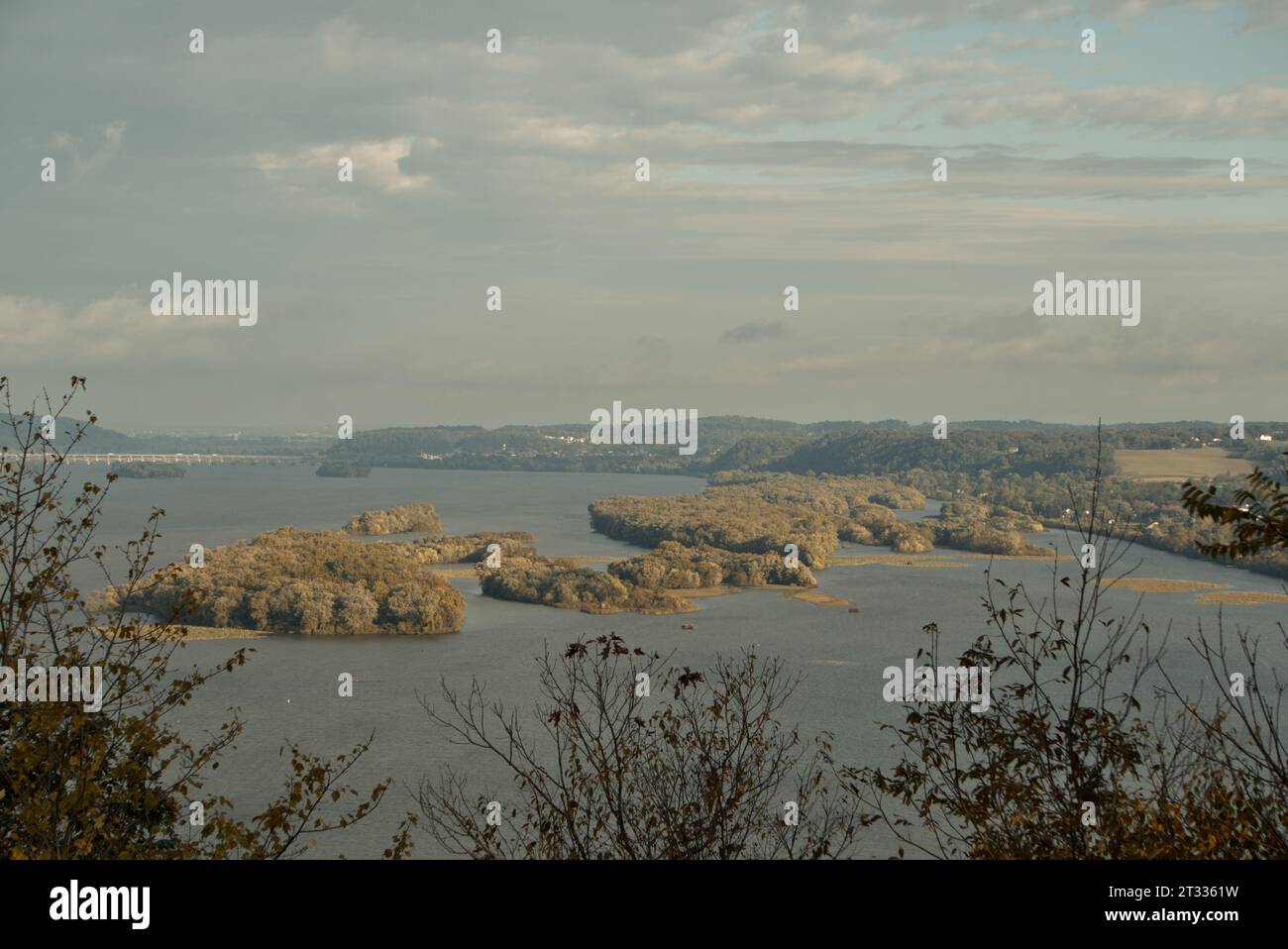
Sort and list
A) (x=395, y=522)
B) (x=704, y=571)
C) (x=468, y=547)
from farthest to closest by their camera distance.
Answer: (x=395, y=522) < (x=468, y=547) < (x=704, y=571)

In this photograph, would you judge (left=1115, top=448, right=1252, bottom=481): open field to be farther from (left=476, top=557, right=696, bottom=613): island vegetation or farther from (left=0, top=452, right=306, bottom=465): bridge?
(left=0, top=452, right=306, bottom=465): bridge

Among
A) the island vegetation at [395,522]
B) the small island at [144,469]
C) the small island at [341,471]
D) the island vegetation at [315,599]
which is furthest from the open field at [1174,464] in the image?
the small island at [341,471]

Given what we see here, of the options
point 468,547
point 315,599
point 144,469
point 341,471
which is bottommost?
point 315,599

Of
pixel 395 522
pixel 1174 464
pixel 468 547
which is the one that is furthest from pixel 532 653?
pixel 1174 464

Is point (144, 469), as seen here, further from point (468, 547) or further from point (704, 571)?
point (704, 571)

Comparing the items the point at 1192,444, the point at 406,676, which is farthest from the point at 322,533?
the point at 1192,444

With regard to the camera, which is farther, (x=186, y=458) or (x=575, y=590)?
(x=186, y=458)

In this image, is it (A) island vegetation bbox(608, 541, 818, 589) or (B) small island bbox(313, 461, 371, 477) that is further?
(B) small island bbox(313, 461, 371, 477)

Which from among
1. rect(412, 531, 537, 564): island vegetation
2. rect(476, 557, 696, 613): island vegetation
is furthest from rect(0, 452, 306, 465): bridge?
rect(476, 557, 696, 613): island vegetation
